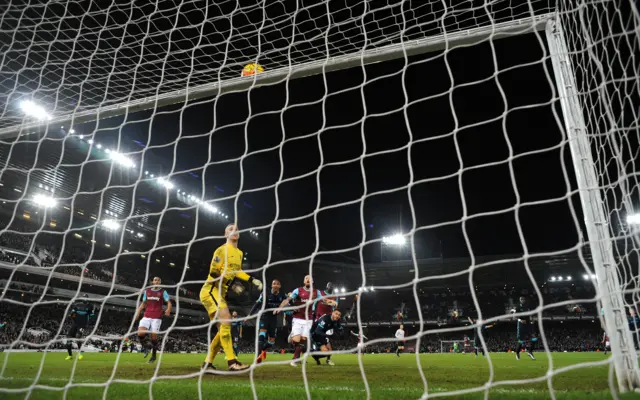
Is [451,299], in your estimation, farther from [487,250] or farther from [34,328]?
[34,328]

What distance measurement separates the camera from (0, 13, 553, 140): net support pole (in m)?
3.51

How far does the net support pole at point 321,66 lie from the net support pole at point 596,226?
1.20ft

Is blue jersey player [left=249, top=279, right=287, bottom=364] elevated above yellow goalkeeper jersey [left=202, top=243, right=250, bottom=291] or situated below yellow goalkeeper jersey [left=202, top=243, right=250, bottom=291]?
below

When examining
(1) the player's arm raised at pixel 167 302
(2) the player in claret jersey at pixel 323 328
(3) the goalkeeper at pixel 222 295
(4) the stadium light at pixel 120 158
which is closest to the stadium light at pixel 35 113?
(4) the stadium light at pixel 120 158

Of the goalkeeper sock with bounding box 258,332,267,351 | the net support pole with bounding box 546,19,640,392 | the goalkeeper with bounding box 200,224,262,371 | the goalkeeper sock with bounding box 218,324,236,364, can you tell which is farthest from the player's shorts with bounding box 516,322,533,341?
the net support pole with bounding box 546,19,640,392

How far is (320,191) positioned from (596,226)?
2258mm

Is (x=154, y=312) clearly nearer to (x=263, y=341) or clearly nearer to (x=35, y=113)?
(x=263, y=341)

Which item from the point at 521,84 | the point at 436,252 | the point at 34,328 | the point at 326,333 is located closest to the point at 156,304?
the point at 326,333

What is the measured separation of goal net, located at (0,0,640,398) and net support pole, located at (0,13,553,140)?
3cm

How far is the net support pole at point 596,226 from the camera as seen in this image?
2.90 metres

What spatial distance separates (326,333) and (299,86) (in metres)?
5.66

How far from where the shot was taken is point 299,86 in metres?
6.29

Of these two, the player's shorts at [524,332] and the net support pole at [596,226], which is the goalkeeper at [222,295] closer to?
the net support pole at [596,226]

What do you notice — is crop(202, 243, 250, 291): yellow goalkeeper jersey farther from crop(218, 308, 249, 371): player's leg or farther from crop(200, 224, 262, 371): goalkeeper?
crop(218, 308, 249, 371): player's leg
